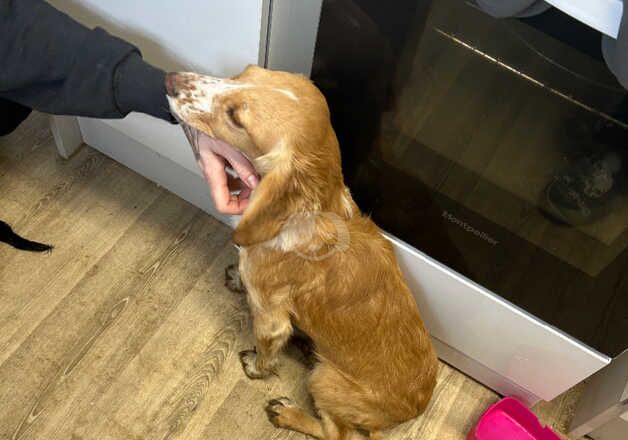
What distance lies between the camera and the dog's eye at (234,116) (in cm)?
117

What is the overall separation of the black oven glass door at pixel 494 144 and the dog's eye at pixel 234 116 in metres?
0.18

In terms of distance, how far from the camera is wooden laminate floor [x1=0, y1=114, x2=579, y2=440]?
1602 millimetres

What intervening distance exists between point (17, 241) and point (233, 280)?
61cm

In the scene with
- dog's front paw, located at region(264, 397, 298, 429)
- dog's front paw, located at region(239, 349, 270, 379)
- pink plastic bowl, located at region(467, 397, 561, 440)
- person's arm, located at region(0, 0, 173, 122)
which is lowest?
dog's front paw, located at region(264, 397, 298, 429)

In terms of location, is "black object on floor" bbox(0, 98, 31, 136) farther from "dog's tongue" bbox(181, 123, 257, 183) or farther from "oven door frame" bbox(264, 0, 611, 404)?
"oven door frame" bbox(264, 0, 611, 404)

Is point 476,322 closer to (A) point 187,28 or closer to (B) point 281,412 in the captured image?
(B) point 281,412

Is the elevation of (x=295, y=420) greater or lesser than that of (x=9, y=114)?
lesser

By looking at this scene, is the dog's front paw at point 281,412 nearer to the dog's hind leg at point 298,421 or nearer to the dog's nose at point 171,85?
the dog's hind leg at point 298,421

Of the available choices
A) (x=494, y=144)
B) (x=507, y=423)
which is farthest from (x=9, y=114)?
(x=507, y=423)

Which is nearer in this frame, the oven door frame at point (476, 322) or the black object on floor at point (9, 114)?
the oven door frame at point (476, 322)

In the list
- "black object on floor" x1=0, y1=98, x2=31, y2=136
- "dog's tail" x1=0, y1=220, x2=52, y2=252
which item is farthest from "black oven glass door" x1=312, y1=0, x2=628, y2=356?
"dog's tail" x1=0, y1=220, x2=52, y2=252

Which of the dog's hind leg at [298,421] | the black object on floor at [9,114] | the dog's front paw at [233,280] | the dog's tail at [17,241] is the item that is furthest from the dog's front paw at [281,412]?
the black object on floor at [9,114]

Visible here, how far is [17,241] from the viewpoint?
1746 mm

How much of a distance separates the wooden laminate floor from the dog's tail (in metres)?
0.02
